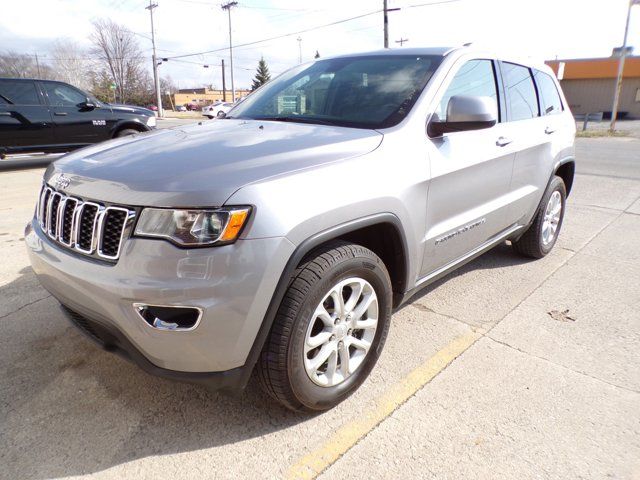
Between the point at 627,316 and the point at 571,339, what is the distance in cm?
64

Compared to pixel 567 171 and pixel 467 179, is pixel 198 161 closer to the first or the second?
pixel 467 179

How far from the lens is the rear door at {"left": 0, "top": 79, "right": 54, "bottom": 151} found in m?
8.91

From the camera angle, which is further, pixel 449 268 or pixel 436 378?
pixel 449 268

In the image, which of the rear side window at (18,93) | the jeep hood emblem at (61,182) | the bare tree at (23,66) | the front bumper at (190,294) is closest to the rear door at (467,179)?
the front bumper at (190,294)

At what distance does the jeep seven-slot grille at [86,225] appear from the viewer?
6.20 feet

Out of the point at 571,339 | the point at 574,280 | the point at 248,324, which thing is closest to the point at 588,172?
the point at 574,280

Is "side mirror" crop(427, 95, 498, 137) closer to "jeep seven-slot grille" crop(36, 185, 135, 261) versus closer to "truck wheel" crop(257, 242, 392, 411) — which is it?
"truck wheel" crop(257, 242, 392, 411)

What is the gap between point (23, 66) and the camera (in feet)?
191

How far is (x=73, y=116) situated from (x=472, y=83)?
29.4 feet

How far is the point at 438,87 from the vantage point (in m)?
2.73

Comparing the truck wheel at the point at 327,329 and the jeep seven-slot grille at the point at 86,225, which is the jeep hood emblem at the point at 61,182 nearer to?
the jeep seven-slot grille at the point at 86,225

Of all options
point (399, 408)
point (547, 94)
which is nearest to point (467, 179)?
point (399, 408)

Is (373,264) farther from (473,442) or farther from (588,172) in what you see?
(588,172)

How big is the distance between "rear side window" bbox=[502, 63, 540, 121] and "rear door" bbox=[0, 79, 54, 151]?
897 centimetres
